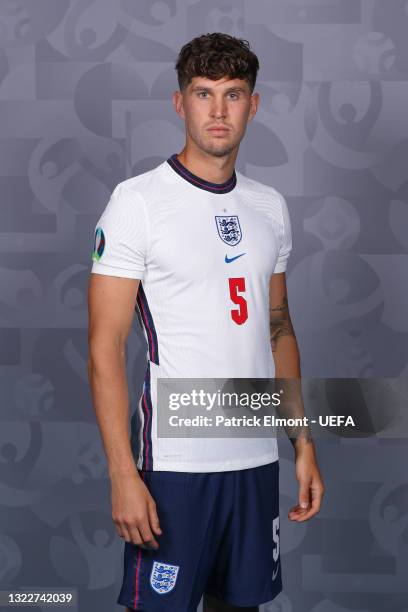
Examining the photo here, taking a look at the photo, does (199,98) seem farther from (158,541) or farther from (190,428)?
(158,541)

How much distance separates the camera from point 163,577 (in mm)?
1716

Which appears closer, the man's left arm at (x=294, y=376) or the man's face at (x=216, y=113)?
the man's face at (x=216, y=113)

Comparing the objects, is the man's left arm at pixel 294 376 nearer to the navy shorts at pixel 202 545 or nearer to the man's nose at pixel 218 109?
the navy shorts at pixel 202 545

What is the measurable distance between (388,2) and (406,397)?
1.20m

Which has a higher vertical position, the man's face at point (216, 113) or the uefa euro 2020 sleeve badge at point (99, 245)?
the man's face at point (216, 113)

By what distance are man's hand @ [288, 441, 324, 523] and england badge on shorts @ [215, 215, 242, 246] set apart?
49cm

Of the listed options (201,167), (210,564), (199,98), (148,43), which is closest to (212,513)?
(210,564)

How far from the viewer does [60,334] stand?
268cm

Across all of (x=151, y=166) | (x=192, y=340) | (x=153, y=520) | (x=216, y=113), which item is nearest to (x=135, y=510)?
(x=153, y=520)

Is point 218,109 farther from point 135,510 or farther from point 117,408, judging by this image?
point 135,510

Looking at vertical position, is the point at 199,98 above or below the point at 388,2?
below

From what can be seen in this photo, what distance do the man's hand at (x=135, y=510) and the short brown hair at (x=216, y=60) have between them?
0.83m

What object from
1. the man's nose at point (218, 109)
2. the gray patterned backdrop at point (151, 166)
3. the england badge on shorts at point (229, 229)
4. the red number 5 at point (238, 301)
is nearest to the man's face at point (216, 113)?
the man's nose at point (218, 109)

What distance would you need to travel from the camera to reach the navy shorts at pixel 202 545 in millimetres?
1711
